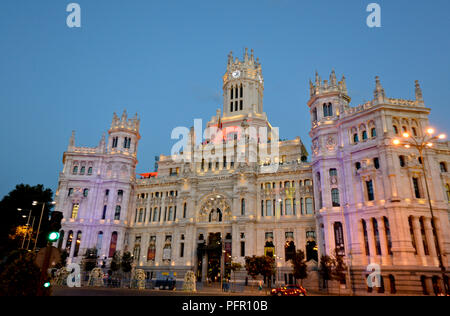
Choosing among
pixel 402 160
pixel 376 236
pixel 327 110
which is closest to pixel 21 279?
pixel 376 236

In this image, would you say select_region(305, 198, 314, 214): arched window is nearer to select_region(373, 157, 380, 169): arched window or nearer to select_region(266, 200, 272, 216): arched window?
select_region(266, 200, 272, 216): arched window

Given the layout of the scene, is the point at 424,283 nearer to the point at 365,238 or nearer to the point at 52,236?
the point at 365,238

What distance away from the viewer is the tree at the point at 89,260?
62625mm

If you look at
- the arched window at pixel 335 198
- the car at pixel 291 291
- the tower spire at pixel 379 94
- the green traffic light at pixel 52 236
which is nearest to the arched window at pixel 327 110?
the tower spire at pixel 379 94

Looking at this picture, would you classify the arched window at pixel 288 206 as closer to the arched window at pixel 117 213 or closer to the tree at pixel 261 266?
the tree at pixel 261 266

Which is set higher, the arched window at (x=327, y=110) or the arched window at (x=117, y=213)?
the arched window at (x=327, y=110)

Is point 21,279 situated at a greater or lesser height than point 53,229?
lesser

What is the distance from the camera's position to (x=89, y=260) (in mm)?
62781

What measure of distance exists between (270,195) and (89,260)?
129ft

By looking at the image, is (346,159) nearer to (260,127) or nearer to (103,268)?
(260,127)

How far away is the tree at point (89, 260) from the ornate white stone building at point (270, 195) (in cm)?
252

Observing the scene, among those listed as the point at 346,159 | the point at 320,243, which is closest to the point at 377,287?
the point at 320,243

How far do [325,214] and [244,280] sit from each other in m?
19.2

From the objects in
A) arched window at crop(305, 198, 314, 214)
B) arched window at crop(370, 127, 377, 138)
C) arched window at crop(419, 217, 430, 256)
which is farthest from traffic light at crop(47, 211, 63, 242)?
arched window at crop(305, 198, 314, 214)
